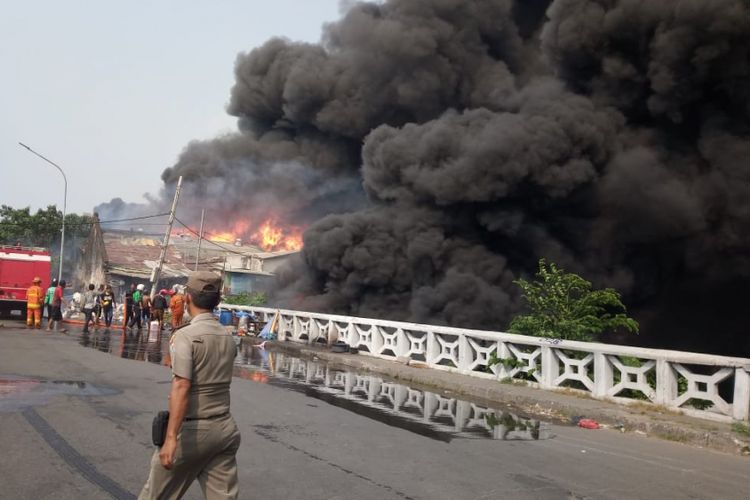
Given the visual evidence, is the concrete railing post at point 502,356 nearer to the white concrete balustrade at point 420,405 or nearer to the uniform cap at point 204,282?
the white concrete balustrade at point 420,405

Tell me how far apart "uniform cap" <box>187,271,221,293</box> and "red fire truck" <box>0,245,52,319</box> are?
64.3 feet

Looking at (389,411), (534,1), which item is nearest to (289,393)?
(389,411)

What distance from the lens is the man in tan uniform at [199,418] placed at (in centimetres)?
279

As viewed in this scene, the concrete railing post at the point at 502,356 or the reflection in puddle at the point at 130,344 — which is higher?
the concrete railing post at the point at 502,356

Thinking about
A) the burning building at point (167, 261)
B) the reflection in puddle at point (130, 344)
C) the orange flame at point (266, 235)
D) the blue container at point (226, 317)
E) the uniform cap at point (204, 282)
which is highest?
the orange flame at point (266, 235)

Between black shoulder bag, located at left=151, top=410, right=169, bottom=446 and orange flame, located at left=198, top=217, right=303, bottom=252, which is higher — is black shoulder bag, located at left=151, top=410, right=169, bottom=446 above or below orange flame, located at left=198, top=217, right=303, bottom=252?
below

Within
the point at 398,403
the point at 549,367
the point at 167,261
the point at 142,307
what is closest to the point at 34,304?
the point at 142,307

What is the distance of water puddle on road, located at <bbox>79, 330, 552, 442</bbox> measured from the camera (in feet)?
23.9

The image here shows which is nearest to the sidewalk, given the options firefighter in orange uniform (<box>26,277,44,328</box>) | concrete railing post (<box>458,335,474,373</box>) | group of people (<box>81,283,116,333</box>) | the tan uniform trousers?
concrete railing post (<box>458,335,474,373</box>)

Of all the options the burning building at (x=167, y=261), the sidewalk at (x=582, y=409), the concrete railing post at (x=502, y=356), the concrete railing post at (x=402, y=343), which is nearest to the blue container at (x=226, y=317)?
the concrete railing post at (x=402, y=343)

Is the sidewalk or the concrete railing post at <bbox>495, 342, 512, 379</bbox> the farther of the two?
the concrete railing post at <bbox>495, 342, 512, 379</bbox>

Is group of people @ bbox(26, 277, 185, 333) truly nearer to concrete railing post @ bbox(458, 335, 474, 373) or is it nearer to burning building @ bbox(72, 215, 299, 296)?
concrete railing post @ bbox(458, 335, 474, 373)

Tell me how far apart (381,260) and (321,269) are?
8.74 feet

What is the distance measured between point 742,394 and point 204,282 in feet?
21.2
